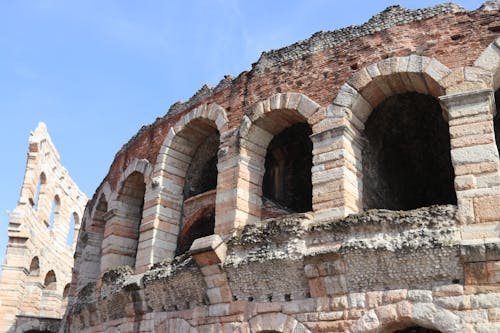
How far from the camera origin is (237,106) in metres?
9.66

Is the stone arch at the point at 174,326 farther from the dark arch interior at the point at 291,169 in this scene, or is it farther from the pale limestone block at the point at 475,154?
the pale limestone block at the point at 475,154

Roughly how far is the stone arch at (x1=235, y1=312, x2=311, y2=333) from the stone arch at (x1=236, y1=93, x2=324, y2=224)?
162 centimetres

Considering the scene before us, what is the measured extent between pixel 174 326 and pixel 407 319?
3.75m

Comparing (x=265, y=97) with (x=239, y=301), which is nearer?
(x=239, y=301)

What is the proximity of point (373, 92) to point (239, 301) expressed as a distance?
3.57 metres

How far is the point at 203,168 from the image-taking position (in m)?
11.5

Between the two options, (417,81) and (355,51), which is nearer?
(417,81)

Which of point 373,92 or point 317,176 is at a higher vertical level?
point 373,92

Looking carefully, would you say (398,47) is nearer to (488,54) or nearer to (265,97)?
(488,54)

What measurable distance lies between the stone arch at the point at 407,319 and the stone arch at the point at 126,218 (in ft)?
18.5

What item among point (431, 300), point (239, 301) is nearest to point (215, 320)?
point (239, 301)

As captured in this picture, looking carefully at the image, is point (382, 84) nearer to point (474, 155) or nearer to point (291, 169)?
point (474, 155)

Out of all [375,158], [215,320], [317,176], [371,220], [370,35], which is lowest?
[215,320]

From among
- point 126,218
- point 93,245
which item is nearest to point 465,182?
point 126,218
